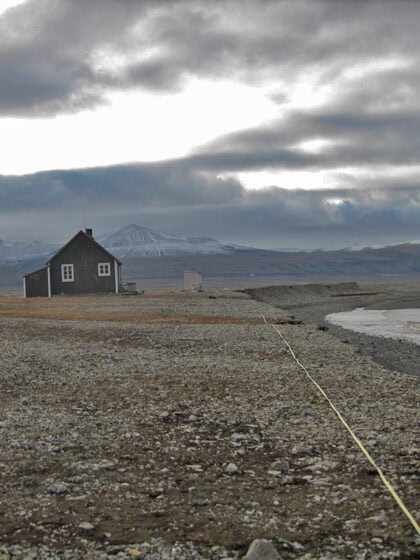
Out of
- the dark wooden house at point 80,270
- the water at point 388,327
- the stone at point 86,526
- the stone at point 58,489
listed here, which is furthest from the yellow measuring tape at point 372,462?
the dark wooden house at point 80,270

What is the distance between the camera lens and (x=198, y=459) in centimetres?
847

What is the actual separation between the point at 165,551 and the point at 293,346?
627 inches

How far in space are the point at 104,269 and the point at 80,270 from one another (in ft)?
6.32

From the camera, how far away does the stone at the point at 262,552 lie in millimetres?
5418

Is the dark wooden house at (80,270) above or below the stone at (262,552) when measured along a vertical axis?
above

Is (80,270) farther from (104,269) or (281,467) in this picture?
(281,467)

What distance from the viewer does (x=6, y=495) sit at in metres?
6.92

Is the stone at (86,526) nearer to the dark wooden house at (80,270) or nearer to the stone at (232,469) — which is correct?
the stone at (232,469)

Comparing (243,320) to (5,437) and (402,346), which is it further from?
(5,437)

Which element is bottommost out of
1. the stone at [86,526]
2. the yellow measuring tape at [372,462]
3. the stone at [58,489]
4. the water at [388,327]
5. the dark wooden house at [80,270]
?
the water at [388,327]

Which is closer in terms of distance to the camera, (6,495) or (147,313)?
(6,495)

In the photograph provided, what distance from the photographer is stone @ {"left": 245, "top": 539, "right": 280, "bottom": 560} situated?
17.8 ft

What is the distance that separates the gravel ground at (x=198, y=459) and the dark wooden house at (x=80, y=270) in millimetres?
40769

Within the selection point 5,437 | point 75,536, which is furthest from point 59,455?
point 75,536
